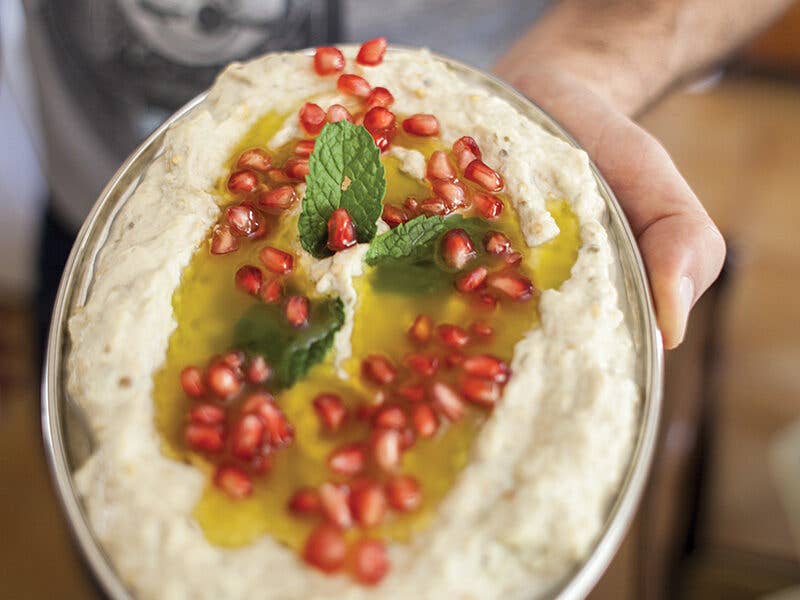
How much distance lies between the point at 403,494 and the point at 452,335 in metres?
0.36

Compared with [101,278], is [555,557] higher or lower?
lower

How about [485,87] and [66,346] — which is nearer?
[66,346]

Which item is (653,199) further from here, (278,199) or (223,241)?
(223,241)

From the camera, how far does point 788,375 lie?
4625 mm

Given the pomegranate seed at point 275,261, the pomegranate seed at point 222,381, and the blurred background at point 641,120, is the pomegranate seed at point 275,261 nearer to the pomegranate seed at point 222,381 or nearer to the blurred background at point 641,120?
the pomegranate seed at point 222,381

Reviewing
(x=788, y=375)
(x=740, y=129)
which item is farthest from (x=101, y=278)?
(x=740, y=129)

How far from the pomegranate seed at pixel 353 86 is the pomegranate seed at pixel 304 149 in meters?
0.18

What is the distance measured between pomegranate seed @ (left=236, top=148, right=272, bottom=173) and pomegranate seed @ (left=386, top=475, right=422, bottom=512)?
33.8 inches

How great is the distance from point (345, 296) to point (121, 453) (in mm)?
560

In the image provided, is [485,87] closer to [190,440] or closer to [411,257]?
[411,257]

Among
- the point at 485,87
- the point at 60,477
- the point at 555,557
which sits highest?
the point at 485,87

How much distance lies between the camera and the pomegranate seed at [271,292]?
1.86m

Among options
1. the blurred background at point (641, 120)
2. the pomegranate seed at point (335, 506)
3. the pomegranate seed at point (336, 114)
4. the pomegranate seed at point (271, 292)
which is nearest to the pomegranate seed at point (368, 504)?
the pomegranate seed at point (335, 506)

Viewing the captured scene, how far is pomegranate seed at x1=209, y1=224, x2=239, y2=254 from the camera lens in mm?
1941
